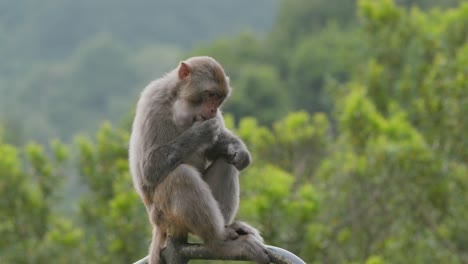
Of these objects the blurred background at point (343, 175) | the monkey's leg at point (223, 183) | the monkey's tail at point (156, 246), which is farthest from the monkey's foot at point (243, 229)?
the blurred background at point (343, 175)

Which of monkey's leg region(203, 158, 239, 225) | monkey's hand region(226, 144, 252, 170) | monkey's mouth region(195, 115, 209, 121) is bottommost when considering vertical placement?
monkey's leg region(203, 158, 239, 225)

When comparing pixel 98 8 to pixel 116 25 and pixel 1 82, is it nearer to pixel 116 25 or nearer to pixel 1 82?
pixel 116 25

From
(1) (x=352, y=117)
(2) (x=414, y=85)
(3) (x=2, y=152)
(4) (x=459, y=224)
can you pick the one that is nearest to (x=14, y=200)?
(3) (x=2, y=152)

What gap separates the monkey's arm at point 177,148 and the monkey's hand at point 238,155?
5.1 inches

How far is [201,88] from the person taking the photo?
564cm

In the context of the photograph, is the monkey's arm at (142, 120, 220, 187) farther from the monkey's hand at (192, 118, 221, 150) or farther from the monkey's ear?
the monkey's ear

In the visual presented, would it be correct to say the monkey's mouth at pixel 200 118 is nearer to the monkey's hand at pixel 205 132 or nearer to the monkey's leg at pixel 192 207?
the monkey's hand at pixel 205 132

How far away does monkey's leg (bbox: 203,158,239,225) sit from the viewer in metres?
5.81

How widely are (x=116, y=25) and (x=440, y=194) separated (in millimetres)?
76973

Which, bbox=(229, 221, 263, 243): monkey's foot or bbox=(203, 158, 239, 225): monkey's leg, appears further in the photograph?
bbox=(203, 158, 239, 225): monkey's leg

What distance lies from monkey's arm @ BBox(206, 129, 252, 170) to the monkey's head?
17 centimetres

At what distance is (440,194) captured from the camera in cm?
1420

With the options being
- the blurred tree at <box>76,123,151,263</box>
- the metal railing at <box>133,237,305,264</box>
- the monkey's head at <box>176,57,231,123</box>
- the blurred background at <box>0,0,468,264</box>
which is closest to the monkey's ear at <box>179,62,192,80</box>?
the monkey's head at <box>176,57,231,123</box>

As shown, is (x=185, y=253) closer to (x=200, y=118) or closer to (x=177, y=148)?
(x=177, y=148)
